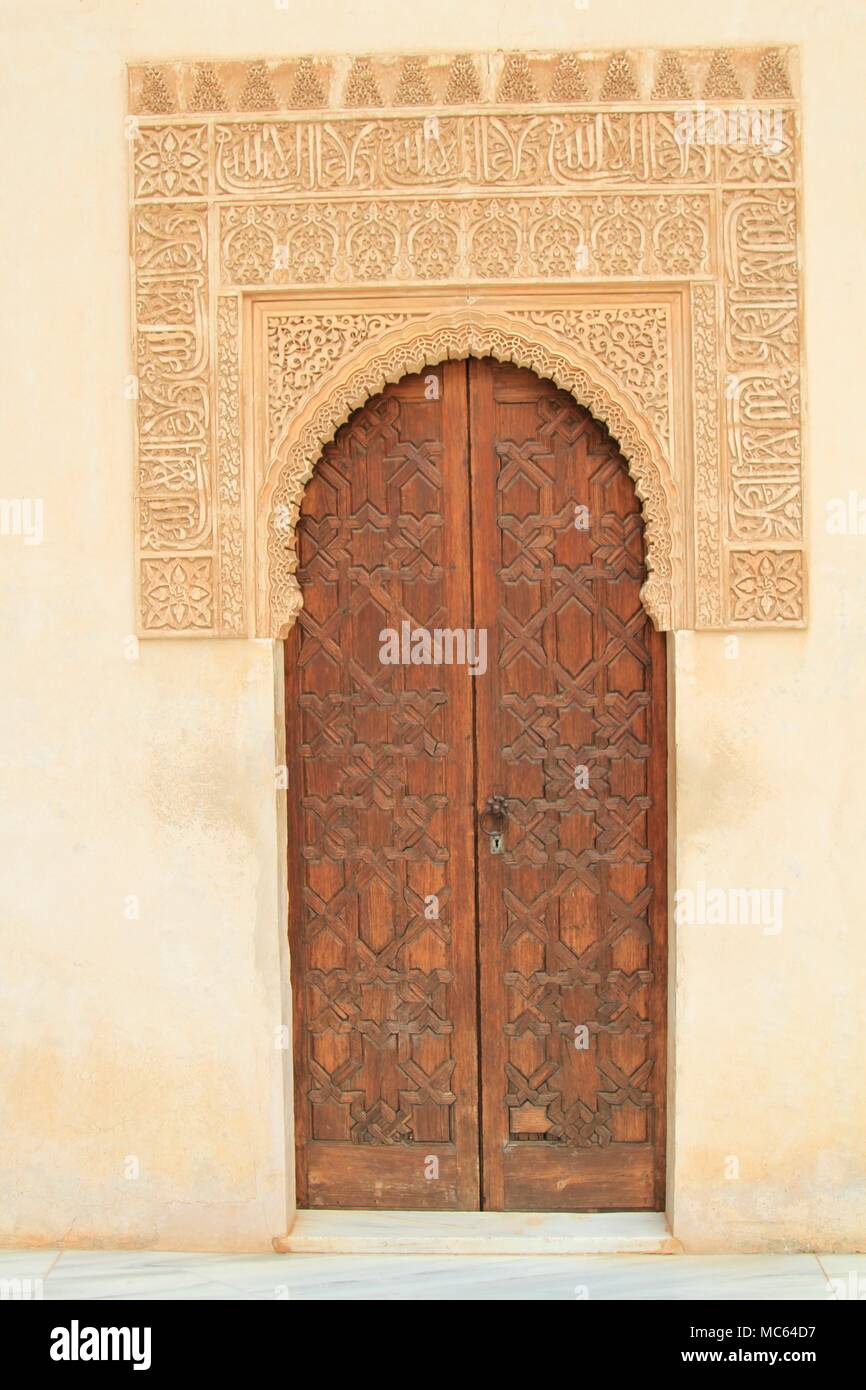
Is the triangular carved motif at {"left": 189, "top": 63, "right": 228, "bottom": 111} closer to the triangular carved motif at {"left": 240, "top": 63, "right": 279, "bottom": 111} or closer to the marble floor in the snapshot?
the triangular carved motif at {"left": 240, "top": 63, "right": 279, "bottom": 111}

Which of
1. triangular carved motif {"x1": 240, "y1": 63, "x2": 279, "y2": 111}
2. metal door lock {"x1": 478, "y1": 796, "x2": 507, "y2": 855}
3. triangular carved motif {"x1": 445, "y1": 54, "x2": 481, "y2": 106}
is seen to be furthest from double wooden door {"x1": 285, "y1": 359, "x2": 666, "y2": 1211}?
triangular carved motif {"x1": 240, "y1": 63, "x2": 279, "y2": 111}

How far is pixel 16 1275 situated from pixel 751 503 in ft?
7.98

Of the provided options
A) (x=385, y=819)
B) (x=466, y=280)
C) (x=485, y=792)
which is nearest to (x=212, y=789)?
(x=385, y=819)

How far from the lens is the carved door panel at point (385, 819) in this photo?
3.19 metres

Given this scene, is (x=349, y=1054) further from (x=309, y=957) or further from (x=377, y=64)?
(x=377, y=64)

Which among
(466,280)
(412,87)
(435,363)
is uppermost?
(412,87)

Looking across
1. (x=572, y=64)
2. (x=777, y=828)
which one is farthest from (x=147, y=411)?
(x=777, y=828)

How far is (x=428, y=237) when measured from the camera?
10.1 ft

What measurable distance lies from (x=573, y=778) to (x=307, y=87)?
1.73m

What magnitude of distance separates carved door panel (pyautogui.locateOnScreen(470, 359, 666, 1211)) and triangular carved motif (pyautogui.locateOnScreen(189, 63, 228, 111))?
33.3 inches

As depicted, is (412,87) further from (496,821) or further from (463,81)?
(496,821)

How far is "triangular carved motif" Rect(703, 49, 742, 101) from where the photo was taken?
3.03 meters

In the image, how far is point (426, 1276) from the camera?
2982 millimetres

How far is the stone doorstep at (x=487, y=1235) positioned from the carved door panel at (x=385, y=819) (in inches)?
2.6
